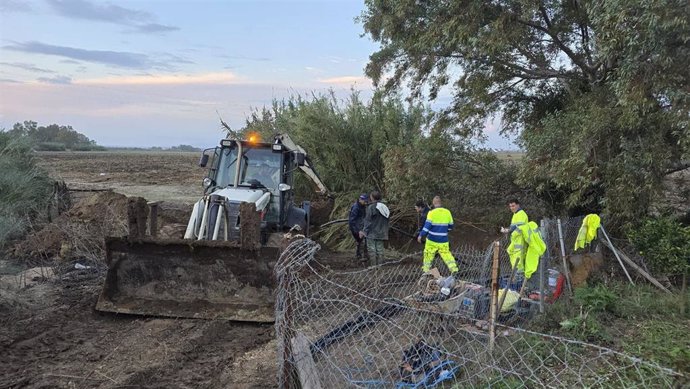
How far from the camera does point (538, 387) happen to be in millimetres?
4441

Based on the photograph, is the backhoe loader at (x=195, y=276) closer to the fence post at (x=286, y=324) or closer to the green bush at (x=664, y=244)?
the fence post at (x=286, y=324)

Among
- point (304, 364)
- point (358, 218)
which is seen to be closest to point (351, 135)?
point (358, 218)

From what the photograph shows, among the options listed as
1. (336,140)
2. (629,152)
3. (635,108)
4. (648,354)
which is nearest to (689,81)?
(635,108)

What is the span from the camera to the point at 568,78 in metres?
12.0

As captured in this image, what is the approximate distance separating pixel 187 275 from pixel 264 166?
10.6 ft

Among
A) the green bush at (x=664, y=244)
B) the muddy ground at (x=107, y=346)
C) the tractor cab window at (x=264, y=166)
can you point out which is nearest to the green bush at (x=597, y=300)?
the green bush at (x=664, y=244)

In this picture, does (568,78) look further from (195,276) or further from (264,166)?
(195,276)

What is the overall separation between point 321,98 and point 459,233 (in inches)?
232

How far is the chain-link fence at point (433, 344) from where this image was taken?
4008 mm

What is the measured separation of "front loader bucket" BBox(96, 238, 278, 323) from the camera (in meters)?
7.10

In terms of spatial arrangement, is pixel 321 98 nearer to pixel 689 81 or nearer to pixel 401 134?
pixel 401 134

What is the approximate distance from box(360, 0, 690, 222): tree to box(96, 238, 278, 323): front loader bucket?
575cm

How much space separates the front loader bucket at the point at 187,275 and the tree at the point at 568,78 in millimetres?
5747

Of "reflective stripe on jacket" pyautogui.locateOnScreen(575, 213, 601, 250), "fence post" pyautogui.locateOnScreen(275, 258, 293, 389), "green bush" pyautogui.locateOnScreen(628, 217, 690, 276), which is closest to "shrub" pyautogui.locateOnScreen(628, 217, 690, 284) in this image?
"green bush" pyautogui.locateOnScreen(628, 217, 690, 276)
